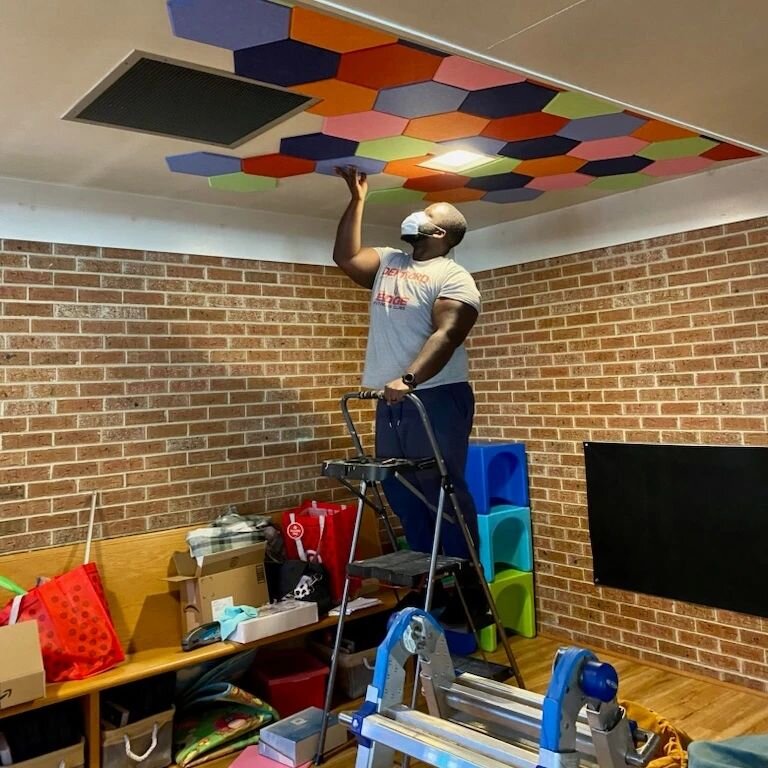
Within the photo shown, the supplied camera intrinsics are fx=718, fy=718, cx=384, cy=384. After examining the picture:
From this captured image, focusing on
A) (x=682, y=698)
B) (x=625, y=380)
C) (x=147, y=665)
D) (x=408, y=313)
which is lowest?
(x=682, y=698)

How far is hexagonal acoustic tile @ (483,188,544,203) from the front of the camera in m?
3.59

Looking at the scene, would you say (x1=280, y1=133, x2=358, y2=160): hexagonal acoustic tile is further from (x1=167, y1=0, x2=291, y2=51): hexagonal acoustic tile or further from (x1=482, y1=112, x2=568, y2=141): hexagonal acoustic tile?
(x1=167, y1=0, x2=291, y2=51): hexagonal acoustic tile

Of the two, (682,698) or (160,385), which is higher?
(160,385)

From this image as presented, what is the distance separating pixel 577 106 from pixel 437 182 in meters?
1.01

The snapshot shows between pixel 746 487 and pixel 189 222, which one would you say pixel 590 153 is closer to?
pixel 746 487

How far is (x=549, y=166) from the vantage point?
318cm

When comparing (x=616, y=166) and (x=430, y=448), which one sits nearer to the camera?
(x=430, y=448)

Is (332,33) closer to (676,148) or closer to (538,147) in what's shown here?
(538,147)

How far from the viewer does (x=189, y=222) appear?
355 centimetres

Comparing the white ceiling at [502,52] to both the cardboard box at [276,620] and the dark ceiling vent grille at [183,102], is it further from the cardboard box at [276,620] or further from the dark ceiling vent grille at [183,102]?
the cardboard box at [276,620]

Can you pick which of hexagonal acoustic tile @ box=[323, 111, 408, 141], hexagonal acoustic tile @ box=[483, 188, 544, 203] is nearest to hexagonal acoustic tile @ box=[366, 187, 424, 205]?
hexagonal acoustic tile @ box=[483, 188, 544, 203]

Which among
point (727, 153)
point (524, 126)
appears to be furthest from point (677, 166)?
point (524, 126)

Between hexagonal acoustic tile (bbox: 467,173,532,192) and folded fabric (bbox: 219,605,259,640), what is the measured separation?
7.16 feet

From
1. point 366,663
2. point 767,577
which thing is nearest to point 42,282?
point 366,663
